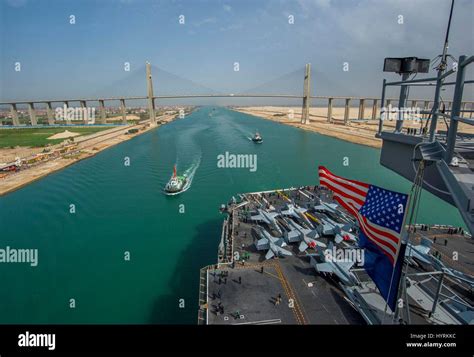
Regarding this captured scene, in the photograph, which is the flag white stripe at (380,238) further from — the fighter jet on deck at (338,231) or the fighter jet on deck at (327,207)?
the fighter jet on deck at (327,207)

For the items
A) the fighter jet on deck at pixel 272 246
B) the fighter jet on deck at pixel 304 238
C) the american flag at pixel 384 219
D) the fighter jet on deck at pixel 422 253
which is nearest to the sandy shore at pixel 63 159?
the fighter jet on deck at pixel 272 246

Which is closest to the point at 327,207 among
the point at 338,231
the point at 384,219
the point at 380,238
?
the point at 338,231

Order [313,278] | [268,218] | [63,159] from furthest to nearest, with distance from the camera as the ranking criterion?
[63,159]
[268,218]
[313,278]

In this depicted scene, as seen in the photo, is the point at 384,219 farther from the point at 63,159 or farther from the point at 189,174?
the point at 63,159

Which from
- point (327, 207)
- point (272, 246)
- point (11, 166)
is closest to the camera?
point (272, 246)

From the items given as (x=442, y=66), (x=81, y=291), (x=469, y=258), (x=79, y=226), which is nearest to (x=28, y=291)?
(x=81, y=291)

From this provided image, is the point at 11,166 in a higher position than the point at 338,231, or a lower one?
lower
